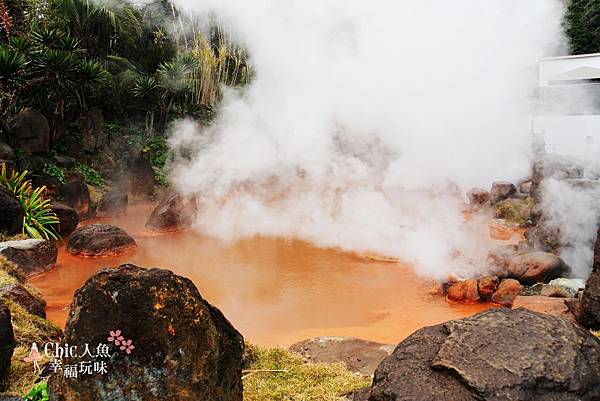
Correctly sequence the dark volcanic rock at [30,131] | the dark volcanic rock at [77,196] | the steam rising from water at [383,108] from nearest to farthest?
the dark volcanic rock at [77,196]
the dark volcanic rock at [30,131]
the steam rising from water at [383,108]

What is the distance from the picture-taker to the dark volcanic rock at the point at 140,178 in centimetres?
1170

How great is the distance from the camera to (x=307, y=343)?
4.50 m

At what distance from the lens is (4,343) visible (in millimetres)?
2865

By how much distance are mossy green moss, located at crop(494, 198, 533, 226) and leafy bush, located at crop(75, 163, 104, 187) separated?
31.5ft

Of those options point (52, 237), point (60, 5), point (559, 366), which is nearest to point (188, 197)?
point (52, 237)

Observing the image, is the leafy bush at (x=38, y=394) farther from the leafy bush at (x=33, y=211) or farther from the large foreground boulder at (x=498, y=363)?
the leafy bush at (x=33, y=211)

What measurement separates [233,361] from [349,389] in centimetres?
95

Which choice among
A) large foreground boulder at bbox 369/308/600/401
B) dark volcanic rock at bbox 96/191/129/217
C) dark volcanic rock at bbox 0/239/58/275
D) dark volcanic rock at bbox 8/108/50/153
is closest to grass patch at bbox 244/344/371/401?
large foreground boulder at bbox 369/308/600/401

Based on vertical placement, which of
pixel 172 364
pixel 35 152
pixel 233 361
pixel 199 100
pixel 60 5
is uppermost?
pixel 60 5

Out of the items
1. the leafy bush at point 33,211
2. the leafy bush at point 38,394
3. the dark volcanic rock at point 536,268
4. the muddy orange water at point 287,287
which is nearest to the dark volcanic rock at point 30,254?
the muddy orange water at point 287,287

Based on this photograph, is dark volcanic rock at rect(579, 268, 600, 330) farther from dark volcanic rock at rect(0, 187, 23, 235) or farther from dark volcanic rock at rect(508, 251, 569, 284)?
dark volcanic rock at rect(0, 187, 23, 235)

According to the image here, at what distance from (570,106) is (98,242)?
13984 mm

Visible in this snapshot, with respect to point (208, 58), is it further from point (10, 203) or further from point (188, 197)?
point (10, 203)

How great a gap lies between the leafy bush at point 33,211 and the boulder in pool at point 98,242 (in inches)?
20.1
